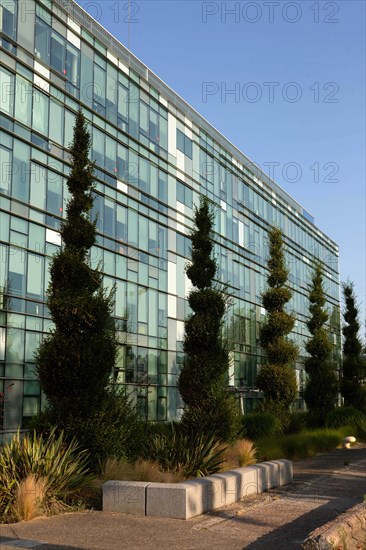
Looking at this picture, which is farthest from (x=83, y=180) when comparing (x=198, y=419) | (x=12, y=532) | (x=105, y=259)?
(x=105, y=259)

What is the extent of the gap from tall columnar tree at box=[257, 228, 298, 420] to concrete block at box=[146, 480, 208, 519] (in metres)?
18.6

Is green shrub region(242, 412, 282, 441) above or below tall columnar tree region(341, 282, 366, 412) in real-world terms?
below

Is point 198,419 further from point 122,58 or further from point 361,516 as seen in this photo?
point 122,58

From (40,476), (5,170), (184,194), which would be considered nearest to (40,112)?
(5,170)

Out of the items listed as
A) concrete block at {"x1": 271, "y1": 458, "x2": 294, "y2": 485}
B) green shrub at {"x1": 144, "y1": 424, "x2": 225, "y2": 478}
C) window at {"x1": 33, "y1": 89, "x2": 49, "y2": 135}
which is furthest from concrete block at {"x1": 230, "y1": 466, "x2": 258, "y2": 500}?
window at {"x1": 33, "y1": 89, "x2": 49, "y2": 135}

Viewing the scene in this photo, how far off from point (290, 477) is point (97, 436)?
4488mm

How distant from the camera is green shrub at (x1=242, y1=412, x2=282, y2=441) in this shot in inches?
984

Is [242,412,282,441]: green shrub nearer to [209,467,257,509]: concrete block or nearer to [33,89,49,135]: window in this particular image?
[209,467,257,509]: concrete block

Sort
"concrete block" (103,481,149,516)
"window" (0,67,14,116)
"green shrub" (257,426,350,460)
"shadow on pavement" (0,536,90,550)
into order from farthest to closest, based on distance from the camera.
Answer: "window" (0,67,14,116) < "green shrub" (257,426,350,460) < "concrete block" (103,481,149,516) < "shadow on pavement" (0,536,90,550)

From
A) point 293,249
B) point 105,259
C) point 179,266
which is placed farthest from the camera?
point 293,249

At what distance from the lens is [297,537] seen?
8.95 meters

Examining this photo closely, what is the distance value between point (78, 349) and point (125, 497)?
471 centimetres

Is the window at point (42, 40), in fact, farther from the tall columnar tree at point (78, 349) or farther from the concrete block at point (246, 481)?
the concrete block at point (246, 481)

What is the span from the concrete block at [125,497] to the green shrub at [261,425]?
1453 cm
